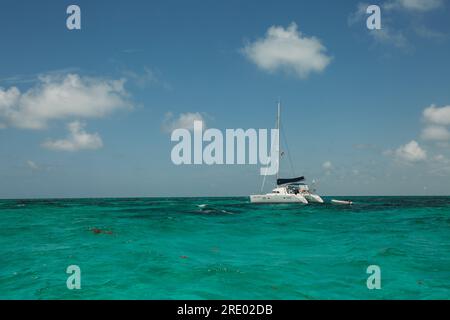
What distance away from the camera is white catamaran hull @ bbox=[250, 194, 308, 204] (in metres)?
66.1

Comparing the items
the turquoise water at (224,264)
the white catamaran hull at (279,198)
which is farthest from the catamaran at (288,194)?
the turquoise water at (224,264)

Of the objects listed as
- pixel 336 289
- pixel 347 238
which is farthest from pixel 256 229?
pixel 336 289

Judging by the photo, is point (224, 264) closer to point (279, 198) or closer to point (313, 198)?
point (279, 198)

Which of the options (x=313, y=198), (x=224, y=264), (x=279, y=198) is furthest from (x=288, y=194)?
(x=224, y=264)

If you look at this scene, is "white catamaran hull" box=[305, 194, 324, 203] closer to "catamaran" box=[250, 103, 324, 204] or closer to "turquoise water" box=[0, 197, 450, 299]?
"catamaran" box=[250, 103, 324, 204]

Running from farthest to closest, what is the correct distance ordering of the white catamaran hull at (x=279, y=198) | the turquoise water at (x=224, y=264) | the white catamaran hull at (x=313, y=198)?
the white catamaran hull at (x=313, y=198) → the white catamaran hull at (x=279, y=198) → the turquoise water at (x=224, y=264)

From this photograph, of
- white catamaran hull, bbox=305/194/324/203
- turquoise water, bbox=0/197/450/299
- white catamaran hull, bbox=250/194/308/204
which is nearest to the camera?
turquoise water, bbox=0/197/450/299

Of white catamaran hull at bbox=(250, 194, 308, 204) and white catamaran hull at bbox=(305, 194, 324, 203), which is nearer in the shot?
white catamaran hull at bbox=(250, 194, 308, 204)

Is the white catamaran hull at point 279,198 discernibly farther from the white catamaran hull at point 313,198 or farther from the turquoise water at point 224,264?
the turquoise water at point 224,264

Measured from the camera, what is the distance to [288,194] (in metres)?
66.6

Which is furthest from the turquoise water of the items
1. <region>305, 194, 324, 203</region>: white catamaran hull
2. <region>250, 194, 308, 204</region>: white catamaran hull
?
<region>305, 194, 324, 203</region>: white catamaran hull

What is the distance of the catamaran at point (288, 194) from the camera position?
66.4 m

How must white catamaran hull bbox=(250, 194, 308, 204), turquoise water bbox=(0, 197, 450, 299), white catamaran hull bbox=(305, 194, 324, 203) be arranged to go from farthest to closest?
white catamaran hull bbox=(305, 194, 324, 203) → white catamaran hull bbox=(250, 194, 308, 204) → turquoise water bbox=(0, 197, 450, 299)

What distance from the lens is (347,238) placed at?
26.2 meters
